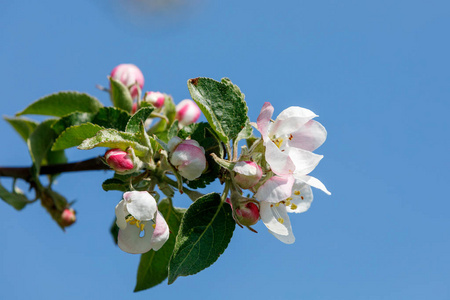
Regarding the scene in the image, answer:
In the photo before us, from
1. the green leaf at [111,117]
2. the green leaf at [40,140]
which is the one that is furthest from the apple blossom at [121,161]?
the green leaf at [40,140]

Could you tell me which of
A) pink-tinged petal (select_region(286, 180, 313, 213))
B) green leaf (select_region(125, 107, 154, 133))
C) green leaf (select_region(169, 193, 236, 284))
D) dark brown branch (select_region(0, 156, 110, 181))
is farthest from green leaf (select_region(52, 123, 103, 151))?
pink-tinged petal (select_region(286, 180, 313, 213))

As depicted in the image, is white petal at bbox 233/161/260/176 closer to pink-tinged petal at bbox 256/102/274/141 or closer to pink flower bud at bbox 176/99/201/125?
pink-tinged petal at bbox 256/102/274/141

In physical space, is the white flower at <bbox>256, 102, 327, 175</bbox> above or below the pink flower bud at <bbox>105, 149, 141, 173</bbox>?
above

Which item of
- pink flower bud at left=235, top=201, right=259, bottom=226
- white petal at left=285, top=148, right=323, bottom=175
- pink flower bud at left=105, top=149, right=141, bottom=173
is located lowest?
pink flower bud at left=105, top=149, right=141, bottom=173

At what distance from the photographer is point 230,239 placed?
1346mm

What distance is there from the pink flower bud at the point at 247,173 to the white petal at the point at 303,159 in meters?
0.09

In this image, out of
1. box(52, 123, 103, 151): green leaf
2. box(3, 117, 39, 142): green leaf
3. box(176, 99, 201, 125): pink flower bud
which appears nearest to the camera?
box(52, 123, 103, 151): green leaf

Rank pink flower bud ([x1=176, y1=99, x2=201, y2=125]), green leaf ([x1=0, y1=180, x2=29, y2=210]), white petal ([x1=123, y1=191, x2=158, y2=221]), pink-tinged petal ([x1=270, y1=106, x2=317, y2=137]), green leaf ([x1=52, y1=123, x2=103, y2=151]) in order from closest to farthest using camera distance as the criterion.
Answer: white petal ([x1=123, y1=191, x2=158, y2=221]), pink-tinged petal ([x1=270, y1=106, x2=317, y2=137]), green leaf ([x1=52, y1=123, x2=103, y2=151]), green leaf ([x1=0, y1=180, x2=29, y2=210]), pink flower bud ([x1=176, y1=99, x2=201, y2=125])

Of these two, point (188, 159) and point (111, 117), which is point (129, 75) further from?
point (188, 159)

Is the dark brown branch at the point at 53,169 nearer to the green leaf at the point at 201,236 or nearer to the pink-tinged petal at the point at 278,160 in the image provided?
the green leaf at the point at 201,236

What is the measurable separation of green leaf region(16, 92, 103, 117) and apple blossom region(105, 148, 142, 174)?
66cm

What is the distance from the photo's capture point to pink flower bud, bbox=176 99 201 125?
2031 mm

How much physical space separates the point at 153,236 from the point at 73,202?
40.0 inches

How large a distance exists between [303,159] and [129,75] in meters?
0.98
